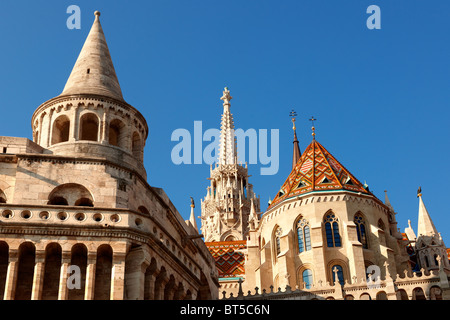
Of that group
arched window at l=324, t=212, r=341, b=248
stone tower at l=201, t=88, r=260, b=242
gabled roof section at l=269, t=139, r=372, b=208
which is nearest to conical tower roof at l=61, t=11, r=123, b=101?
gabled roof section at l=269, t=139, r=372, b=208

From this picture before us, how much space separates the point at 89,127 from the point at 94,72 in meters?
2.75

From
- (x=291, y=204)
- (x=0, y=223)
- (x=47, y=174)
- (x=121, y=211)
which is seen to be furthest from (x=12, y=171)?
(x=291, y=204)

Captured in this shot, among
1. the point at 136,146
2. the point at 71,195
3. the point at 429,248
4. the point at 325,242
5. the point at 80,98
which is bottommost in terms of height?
the point at 71,195

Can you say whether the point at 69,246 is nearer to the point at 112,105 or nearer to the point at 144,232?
the point at 144,232

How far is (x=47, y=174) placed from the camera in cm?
2483

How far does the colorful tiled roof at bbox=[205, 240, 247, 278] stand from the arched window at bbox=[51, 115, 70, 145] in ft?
75.6

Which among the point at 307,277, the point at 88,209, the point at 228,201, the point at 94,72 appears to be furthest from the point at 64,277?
the point at 228,201

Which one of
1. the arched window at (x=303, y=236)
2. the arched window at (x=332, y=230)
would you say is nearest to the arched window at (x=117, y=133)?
the arched window at (x=303, y=236)

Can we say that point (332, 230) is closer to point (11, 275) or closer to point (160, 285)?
point (160, 285)

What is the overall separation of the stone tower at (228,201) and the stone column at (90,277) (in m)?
55.4

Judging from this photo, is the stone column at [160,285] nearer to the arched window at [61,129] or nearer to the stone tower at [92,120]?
the stone tower at [92,120]

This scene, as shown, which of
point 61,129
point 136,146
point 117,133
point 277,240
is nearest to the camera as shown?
point 61,129

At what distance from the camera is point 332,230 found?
140 ft

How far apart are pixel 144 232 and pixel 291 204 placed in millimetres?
22019
